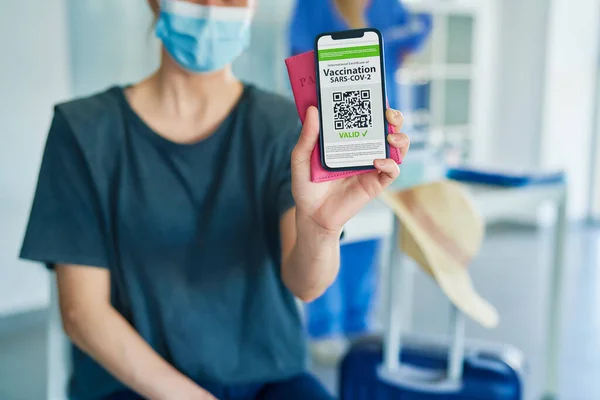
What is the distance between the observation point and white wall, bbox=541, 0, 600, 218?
12.7ft

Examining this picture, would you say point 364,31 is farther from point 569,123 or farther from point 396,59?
point 569,123

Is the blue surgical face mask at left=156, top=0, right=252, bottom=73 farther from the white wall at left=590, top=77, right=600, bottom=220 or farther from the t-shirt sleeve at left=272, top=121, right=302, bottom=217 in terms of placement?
the white wall at left=590, top=77, right=600, bottom=220

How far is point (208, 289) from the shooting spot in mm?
890

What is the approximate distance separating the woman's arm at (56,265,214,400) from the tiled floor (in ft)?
3.89

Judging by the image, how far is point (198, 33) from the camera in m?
0.90

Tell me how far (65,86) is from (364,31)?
207cm

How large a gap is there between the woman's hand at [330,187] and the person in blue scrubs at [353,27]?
127cm

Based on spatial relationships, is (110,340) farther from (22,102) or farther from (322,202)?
(22,102)

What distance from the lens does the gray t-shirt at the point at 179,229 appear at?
34.3 inches

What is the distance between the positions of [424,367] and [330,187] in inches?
20.4

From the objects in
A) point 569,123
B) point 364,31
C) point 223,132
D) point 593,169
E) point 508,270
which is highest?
point 364,31

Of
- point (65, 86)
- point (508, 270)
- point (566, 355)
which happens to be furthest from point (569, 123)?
point (65, 86)

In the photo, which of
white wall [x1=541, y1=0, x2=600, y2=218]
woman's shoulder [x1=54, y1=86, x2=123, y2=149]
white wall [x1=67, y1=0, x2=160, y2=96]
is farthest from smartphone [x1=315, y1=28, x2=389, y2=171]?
white wall [x1=541, y1=0, x2=600, y2=218]

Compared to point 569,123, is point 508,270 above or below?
below
